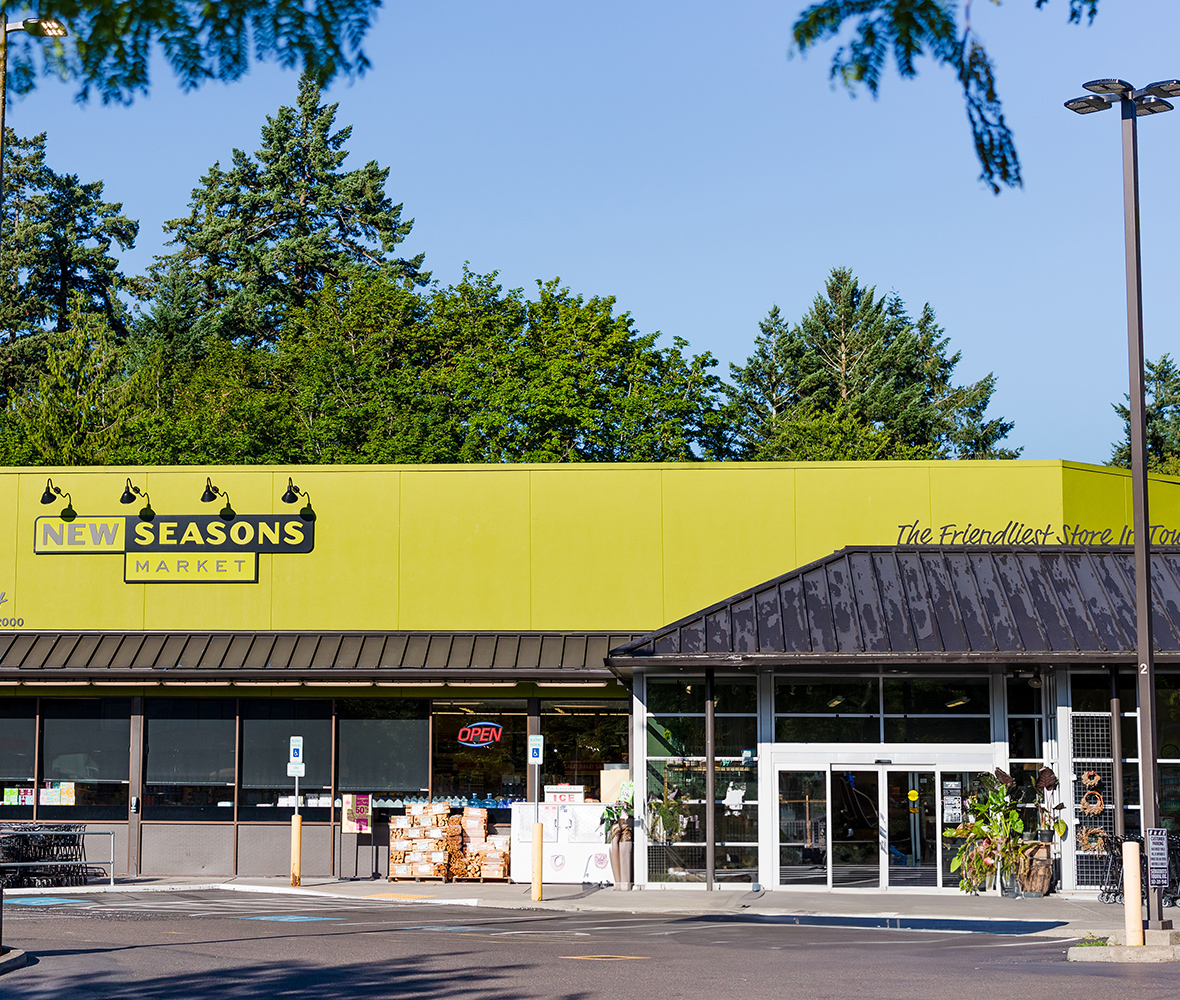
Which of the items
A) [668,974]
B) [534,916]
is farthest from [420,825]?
[668,974]

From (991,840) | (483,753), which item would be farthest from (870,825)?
(483,753)

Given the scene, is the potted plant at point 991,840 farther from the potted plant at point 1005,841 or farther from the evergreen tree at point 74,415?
the evergreen tree at point 74,415

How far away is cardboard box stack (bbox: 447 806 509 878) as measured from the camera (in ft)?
83.4

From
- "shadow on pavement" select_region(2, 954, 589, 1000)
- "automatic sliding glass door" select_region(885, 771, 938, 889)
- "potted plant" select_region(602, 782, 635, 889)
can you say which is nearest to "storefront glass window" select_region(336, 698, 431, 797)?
"potted plant" select_region(602, 782, 635, 889)

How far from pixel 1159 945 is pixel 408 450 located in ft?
124

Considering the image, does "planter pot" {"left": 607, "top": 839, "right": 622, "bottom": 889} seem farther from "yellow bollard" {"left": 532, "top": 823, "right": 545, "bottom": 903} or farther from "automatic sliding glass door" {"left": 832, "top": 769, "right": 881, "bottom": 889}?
"automatic sliding glass door" {"left": 832, "top": 769, "right": 881, "bottom": 889}

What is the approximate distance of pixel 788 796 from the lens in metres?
23.4

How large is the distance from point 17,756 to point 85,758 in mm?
1367

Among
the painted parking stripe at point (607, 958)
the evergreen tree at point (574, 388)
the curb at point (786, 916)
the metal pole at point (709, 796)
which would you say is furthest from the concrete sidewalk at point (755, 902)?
the evergreen tree at point (574, 388)

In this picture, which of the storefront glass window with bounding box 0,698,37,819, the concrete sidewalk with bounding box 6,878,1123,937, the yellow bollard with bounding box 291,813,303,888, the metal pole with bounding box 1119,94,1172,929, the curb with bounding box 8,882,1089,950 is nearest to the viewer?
the metal pole with bounding box 1119,94,1172,929

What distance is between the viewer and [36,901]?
2159cm

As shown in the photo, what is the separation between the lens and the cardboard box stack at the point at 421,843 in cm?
2545

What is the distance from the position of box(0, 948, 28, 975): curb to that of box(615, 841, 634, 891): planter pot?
11326mm

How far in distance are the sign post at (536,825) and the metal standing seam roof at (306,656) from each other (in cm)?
161
